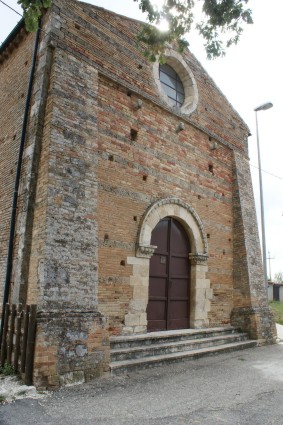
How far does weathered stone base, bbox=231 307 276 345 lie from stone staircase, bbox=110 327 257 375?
362 mm

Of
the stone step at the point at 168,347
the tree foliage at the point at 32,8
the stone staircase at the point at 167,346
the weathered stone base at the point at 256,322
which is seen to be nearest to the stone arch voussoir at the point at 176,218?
the stone staircase at the point at 167,346

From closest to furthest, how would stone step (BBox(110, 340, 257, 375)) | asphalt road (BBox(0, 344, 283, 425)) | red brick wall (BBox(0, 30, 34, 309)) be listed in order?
1. asphalt road (BBox(0, 344, 283, 425))
2. stone step (BBox(110, 340, 257, 375))
3. red brick wall (BBox(0, 30, 34, 309))

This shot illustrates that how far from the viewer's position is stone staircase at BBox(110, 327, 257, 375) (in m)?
6.13

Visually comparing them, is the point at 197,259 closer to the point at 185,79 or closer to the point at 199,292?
the point at 199,292

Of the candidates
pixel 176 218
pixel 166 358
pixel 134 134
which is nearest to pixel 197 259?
pixel 176 218

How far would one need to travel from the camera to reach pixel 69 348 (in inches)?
205

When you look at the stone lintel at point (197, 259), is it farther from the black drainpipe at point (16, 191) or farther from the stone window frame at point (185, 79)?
the black drainpipe at point (16, 191)

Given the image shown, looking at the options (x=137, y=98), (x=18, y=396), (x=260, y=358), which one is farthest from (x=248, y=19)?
(x=260, y=358)

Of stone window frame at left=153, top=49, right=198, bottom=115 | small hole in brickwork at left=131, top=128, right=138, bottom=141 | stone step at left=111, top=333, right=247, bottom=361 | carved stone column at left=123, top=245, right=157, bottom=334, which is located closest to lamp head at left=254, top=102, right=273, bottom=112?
stone window frame at left=153, top=49, right=198, bottom=115

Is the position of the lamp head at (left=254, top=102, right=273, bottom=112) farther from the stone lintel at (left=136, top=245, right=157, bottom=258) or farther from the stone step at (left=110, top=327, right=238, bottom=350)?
the stone step at (left=110, top=327, right=238, bottom=350)

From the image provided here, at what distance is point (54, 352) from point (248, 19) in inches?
215

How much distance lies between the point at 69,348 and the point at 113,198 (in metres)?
3.14

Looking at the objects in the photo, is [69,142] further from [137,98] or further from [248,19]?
[248,19]

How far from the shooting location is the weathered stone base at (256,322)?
9234mm
